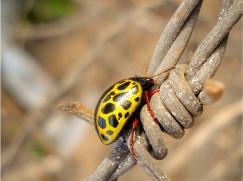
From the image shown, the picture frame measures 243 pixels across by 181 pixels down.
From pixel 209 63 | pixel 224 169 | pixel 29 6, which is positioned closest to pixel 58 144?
pixel 29 6

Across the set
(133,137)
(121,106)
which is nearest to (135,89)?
(121,106)

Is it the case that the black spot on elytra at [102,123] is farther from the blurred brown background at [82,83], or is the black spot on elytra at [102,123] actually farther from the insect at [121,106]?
the blurred brown background at [82,83]

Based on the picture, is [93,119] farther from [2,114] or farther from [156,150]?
[2,114]

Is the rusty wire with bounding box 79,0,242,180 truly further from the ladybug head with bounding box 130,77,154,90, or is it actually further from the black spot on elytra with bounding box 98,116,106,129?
the black spot on elytra with bounding box 98,116,106,129

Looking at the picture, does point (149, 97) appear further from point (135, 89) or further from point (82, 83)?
point (82, 83)

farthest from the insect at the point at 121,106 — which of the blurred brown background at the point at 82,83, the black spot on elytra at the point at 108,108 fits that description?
the blurred brown background at the point at 82,83

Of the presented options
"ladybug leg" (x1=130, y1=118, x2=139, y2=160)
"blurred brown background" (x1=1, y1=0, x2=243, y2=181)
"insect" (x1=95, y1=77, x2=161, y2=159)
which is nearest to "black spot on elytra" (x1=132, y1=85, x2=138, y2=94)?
"insect" (x1=95, y1=77, x2=161, y2=159)
